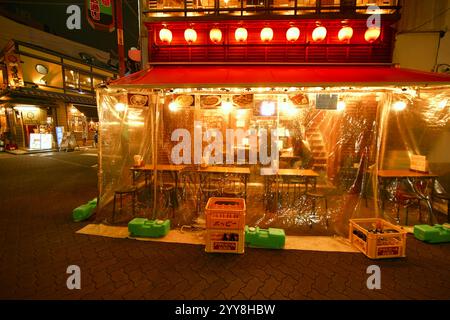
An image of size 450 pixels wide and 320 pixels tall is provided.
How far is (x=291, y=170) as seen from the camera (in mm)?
8062

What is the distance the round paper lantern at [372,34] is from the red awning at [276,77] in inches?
34.8

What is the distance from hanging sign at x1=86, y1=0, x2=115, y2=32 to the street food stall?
321cm

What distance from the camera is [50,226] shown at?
6.79m

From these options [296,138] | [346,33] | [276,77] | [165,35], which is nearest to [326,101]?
[276,77]

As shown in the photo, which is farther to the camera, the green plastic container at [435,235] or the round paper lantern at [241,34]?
the round paper lantern at [241,34]

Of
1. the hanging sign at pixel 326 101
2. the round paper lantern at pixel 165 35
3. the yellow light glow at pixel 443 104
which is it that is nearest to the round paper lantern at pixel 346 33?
the hanging sign at pixel 326 101

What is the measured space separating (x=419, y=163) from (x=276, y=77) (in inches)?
207

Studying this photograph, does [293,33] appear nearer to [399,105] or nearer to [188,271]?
[399,105]

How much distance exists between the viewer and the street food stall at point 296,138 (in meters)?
6.81

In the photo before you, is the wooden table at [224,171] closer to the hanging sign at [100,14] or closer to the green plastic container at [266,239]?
the green plastic container at [266,239]

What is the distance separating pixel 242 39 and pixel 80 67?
28736 millimetres
